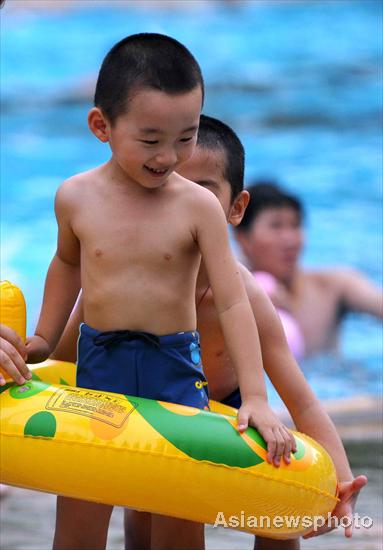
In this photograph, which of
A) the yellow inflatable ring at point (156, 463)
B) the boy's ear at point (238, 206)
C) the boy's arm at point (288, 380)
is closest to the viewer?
the yellow inflatable ring at point (156, 463)

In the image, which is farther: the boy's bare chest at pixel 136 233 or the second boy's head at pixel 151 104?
the boy's bare chest at pixel 136 233

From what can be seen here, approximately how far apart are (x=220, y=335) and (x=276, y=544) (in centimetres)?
66

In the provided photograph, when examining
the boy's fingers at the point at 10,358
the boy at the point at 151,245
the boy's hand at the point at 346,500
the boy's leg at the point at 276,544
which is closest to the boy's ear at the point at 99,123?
the boy at the point at 151,245

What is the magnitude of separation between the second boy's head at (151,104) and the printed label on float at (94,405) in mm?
553

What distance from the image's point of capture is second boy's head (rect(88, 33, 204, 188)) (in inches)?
111

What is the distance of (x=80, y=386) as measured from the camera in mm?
3137

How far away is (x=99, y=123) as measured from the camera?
300 centimetres

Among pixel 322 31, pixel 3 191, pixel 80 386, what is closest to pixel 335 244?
pixel 3 191

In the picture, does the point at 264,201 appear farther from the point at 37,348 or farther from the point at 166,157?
the point at 166,157

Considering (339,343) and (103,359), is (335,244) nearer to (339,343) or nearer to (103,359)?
(339,343)

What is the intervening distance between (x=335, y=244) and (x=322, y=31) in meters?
5.09

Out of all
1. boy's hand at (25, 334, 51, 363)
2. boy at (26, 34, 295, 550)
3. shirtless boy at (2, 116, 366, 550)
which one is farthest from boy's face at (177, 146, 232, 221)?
boy's hand at (25, 334, 51, 363)

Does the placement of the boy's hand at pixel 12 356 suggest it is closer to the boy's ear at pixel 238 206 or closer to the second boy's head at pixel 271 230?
the boy's ear at pixel 238 206

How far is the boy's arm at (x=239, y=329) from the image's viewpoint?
9.41ft
